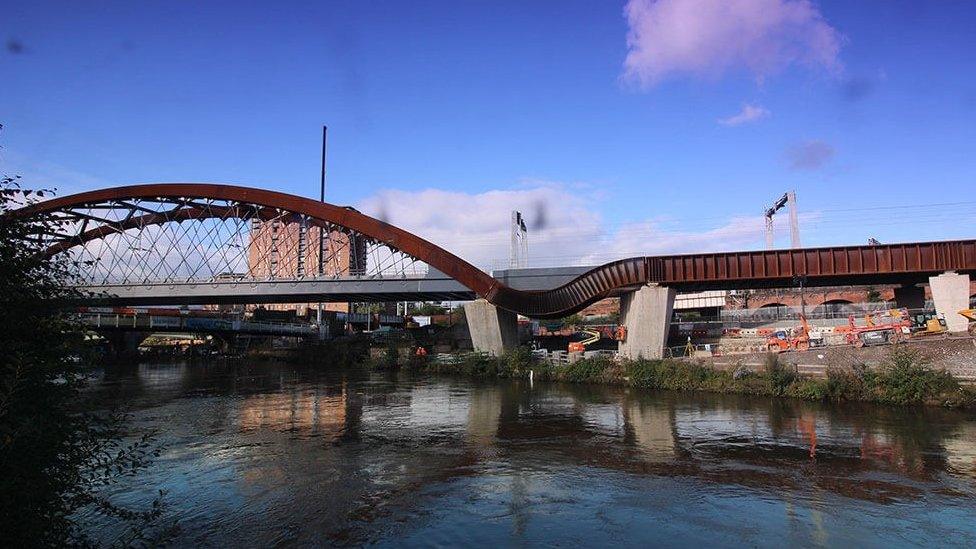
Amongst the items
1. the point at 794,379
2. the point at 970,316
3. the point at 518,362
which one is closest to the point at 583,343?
the point at 518,362

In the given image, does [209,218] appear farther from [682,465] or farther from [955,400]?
[955,400]

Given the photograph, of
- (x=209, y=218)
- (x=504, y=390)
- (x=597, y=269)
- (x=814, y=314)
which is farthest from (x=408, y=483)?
(x=209, y=218)

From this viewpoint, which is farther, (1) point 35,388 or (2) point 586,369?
(2) point 586,369

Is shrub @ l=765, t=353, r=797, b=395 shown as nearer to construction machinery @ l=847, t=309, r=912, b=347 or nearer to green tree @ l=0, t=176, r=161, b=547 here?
construction machinery @ l=847, t=309, r=912, b=347

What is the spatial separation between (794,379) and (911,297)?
25086 millimetres

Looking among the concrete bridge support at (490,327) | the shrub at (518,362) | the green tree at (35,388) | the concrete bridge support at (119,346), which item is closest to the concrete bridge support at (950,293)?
the shrub at (518,362)

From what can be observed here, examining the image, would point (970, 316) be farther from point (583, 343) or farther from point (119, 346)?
point (119, 346)

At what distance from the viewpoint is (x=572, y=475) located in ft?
56.5

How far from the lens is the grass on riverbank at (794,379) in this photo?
28.1m

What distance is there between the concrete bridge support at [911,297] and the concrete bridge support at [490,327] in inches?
1352

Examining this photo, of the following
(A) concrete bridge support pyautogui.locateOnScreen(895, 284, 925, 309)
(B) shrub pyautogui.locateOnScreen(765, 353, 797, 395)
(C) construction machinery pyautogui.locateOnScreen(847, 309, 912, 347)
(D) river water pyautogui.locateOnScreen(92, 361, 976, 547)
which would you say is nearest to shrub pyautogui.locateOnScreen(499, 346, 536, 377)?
(D) river water pyautogui.locateOnScreen(92, 361, 976, 547)

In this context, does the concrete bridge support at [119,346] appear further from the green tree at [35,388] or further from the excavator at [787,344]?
the green tree at [35,388]

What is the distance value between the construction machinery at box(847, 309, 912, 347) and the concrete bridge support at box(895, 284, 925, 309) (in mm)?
8240

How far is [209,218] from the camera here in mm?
70312
